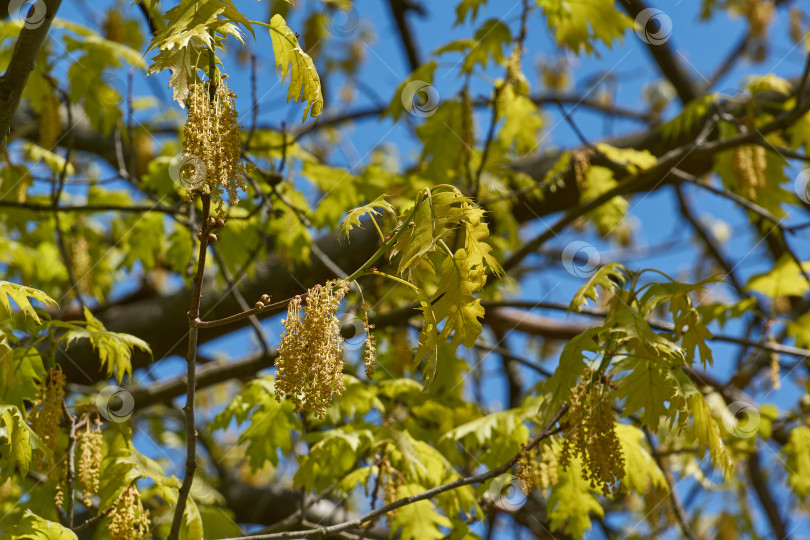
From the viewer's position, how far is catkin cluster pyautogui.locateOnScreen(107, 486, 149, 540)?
2260 mm

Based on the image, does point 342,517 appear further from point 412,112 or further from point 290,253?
point 412,112

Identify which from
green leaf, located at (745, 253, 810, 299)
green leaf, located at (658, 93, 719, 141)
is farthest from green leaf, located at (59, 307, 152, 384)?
green leaf, located at (745, 253, 810, 299)

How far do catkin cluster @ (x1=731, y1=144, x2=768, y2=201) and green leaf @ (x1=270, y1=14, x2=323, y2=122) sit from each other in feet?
9.71

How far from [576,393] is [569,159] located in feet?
8.32

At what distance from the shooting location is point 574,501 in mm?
3340

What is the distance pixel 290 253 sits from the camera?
167 inches

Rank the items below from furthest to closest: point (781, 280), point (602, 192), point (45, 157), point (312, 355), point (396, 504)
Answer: point (602, 192), point (781, 280), point (45, 157), point (396, 504), point (312, 355)

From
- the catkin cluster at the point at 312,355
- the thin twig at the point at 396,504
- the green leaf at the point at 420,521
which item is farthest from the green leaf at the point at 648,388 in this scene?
the green leaf at the point at 420,521
